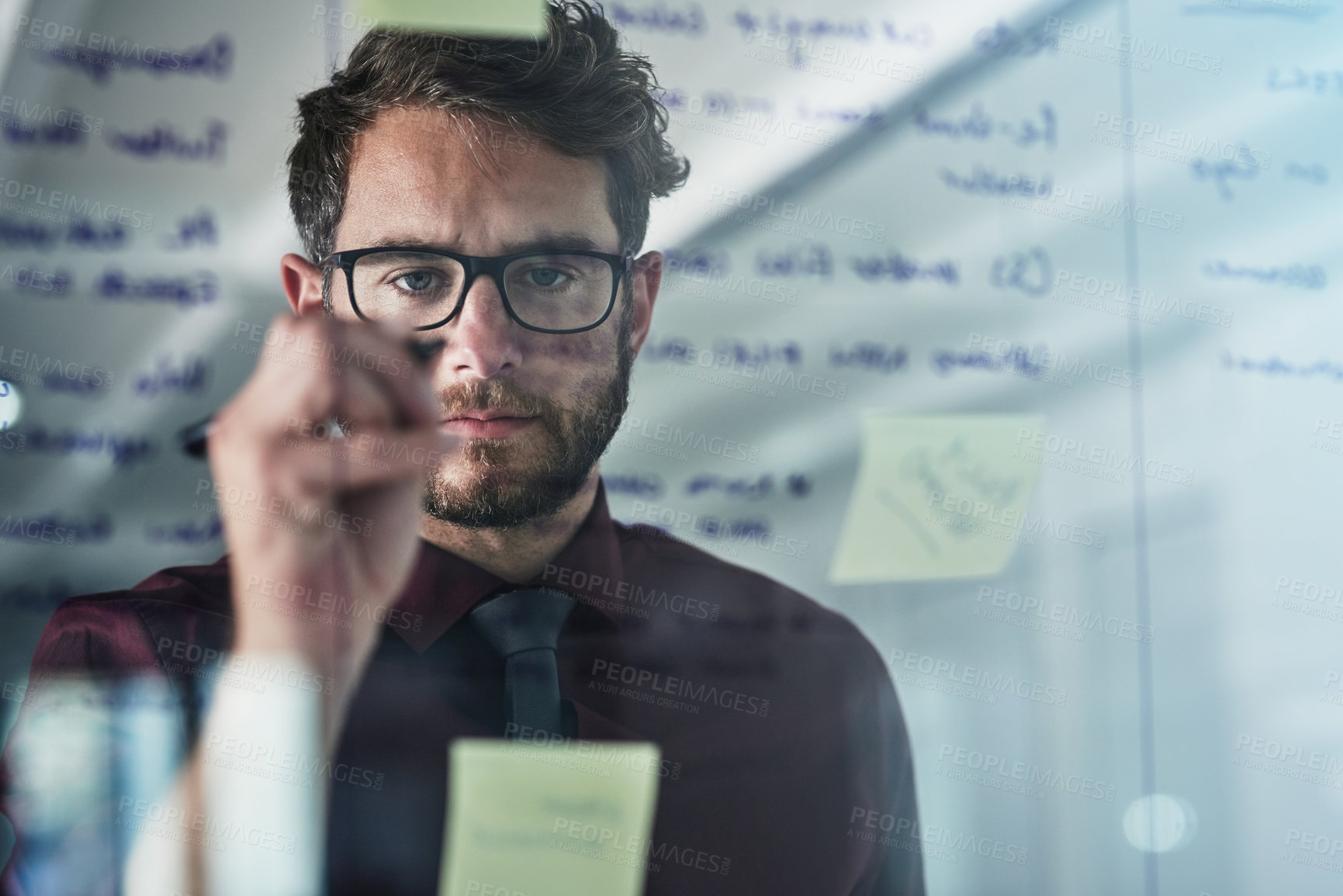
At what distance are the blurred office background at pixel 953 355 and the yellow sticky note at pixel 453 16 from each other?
0.8 inches

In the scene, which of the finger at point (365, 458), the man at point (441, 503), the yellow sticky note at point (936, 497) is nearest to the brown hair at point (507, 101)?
the man at point (441, 503)

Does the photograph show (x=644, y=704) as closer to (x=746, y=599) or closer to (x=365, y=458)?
(x=746, y=599)

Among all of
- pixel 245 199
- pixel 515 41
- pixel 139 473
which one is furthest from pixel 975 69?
pixel 139 473

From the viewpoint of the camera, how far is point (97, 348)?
0.48 m

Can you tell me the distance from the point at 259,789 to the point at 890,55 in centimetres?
56

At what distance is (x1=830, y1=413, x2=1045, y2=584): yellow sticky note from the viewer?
1.79 ft

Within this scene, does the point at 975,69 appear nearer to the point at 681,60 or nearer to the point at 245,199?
the point at 681,60

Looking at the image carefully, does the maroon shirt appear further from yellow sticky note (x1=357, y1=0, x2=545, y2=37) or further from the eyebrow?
yellow sticky note (x1=357, y1=0, x2=545, y2=37)

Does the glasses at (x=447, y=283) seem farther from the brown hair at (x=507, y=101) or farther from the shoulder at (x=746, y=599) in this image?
the shoulder at (x=746, y=599)

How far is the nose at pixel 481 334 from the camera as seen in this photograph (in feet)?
1.53

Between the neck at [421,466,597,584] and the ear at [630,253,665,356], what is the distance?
0.08 m

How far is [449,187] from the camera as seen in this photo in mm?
470

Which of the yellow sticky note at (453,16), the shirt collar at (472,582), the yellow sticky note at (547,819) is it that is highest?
the yellow sticky note at (453,16)

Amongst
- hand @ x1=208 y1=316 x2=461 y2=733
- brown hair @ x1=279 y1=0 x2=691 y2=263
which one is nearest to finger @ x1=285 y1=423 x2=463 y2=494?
hand @ x1=208 y1=316 x2=461 y2=733
